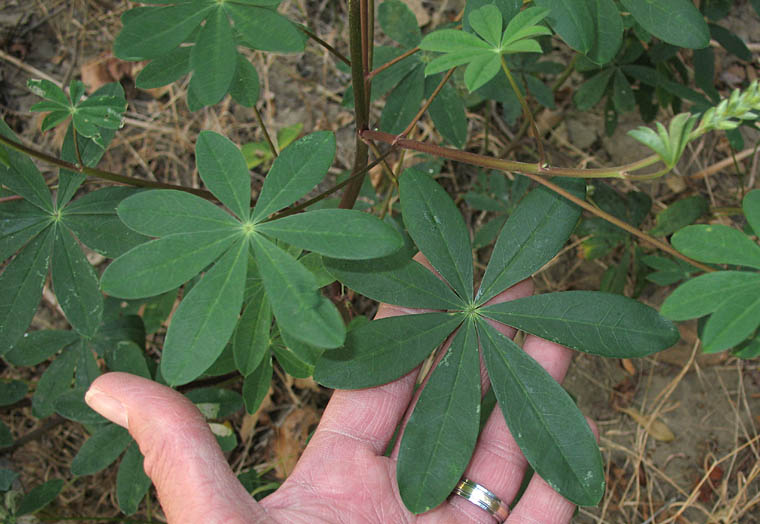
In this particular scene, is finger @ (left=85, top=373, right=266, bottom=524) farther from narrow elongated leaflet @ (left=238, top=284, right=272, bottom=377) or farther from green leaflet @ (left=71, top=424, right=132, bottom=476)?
green leaflet @ (left=71, top=424, right=132, bottom=476)

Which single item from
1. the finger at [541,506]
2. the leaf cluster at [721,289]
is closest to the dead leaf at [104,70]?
the finger at [541,506]

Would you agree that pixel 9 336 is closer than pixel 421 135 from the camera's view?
Yes

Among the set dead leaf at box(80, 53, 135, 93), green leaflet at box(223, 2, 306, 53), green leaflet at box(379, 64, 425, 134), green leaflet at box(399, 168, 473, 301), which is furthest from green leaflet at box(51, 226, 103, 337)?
dead leaf at box(80, 53, 135, 93)

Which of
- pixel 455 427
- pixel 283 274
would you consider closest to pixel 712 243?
pixel 455 427

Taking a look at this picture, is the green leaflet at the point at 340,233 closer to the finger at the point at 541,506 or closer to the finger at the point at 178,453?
the finger at the point at 178,453

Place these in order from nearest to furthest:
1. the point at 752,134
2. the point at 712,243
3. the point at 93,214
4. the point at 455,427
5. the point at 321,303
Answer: the point at 321,303
the point at 712,243
the point at 455,427
the point at 93,214
the point at 752,134

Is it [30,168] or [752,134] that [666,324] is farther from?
[752,134]
